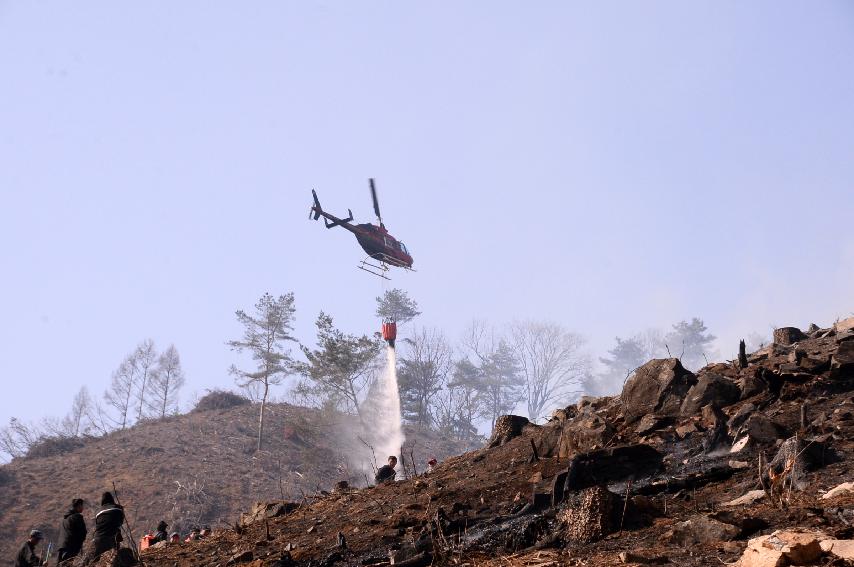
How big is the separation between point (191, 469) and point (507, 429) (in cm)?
3026

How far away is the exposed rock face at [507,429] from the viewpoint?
1272 cm

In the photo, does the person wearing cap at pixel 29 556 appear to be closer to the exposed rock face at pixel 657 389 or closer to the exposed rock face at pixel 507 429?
the exposed rock face at pixel 507 429

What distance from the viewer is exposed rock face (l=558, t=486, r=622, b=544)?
604 cm

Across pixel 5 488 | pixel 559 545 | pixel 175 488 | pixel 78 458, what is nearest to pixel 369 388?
pixel 175 488

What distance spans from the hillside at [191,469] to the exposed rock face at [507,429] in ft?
63.6

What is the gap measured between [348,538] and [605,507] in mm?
3568

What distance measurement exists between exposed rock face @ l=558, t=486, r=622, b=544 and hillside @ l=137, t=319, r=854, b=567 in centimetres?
1

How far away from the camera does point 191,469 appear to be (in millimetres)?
38406

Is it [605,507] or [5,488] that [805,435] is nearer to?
[605,507]

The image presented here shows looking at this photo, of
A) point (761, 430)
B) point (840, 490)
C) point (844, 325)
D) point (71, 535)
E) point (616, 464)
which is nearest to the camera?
point (840, 490)

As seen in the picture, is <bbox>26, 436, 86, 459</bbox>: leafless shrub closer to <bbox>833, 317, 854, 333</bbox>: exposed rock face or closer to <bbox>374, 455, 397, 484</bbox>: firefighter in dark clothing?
<bbox>374, 455, 397, 484</bbox>: firefighter in dark clothing

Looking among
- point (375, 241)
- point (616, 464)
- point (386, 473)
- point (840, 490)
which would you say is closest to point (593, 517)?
point (840, 490)

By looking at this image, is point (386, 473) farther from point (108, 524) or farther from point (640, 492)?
point (640, 492)

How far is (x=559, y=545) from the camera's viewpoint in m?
6.07
